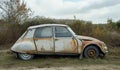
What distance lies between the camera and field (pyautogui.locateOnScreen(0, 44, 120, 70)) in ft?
45.6

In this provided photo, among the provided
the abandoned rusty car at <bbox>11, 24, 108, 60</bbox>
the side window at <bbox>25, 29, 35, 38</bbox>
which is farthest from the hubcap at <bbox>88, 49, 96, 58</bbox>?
A: the side window at <bbox>25, 29, 35, 38</bbox>

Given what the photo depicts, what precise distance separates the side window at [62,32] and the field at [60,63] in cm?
113

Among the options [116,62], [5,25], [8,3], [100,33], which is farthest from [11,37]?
[116,62]

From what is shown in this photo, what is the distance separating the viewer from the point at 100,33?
23.0 metres

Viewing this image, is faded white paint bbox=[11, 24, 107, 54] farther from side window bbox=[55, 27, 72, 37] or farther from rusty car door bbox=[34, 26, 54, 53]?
side window bbox=[55, 27, 72, 37]

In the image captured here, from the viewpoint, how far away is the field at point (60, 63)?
45.6ft

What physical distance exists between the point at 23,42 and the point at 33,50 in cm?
65

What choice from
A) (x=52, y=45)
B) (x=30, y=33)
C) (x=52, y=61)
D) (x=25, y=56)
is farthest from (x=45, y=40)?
(x=25, y=56)

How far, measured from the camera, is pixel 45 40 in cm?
1598

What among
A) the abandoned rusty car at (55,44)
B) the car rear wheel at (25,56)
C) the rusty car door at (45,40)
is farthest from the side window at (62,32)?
the car rear wheel at (25,56)

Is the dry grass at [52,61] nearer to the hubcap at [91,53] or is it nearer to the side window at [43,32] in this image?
the hubcap at [91,53]

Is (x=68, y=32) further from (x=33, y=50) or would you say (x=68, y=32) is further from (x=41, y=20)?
(x=41, y=20)

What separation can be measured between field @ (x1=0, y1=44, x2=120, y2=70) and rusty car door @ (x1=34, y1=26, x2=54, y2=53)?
54 centimetres

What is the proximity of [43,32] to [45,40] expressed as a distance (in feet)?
1.57
